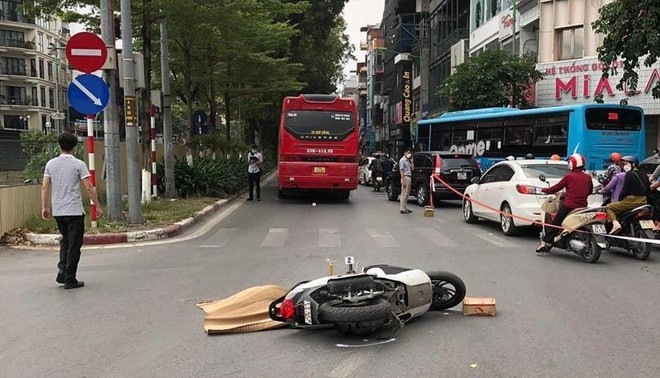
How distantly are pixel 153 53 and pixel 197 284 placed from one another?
52.7 feet

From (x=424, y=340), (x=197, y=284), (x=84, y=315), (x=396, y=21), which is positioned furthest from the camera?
(x=396, y=21)

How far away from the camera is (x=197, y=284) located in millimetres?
7617

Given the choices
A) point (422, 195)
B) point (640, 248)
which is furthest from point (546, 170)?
point (422, 195)

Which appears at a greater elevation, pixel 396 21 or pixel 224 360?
pixel 396 21

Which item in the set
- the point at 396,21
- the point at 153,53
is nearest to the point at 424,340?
the point at 153,53

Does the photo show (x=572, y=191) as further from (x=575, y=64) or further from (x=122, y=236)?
(x=575, y=64)

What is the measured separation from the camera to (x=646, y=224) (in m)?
9.62

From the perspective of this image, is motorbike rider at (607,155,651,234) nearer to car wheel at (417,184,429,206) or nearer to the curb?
the curb

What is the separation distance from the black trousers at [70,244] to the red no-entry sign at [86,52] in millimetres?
4538

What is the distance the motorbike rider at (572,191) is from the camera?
31.6 feet

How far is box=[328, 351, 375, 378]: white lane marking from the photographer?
15.1 ft

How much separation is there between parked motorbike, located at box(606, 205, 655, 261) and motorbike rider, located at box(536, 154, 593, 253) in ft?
2.51

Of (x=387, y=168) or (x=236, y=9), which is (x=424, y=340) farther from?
(x=387, y=168)

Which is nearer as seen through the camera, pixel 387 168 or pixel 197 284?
pixel 197 284
